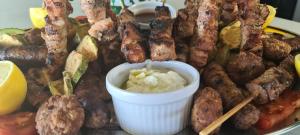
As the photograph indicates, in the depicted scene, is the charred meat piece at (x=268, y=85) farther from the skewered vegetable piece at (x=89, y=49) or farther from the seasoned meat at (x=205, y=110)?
the skewered vegetable piece at (x=89, y=49)

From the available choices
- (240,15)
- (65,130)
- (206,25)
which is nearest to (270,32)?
(240,15)

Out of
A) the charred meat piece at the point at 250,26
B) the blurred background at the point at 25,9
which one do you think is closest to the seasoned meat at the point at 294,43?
the charred meat piece at the point at 250,26

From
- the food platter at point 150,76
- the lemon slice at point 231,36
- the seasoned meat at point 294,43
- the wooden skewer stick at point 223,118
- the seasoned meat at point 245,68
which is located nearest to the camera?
the wooden skewer stick at point 223,118

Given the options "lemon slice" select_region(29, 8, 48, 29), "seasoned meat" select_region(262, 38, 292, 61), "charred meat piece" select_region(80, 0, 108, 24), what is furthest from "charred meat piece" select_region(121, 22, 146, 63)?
"lemon slice" select_region(29, 8, 48, 29)

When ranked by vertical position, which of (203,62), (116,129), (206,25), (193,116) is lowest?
(116,129)

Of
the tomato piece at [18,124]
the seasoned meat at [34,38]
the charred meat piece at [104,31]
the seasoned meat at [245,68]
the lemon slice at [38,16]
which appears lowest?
the tomato piece at [18,124]

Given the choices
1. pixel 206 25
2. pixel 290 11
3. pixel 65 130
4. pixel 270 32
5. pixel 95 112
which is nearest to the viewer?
pixel 65 130

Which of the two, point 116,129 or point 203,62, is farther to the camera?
point 203,62

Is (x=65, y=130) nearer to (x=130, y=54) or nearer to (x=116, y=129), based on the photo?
(x=116, y=129)
